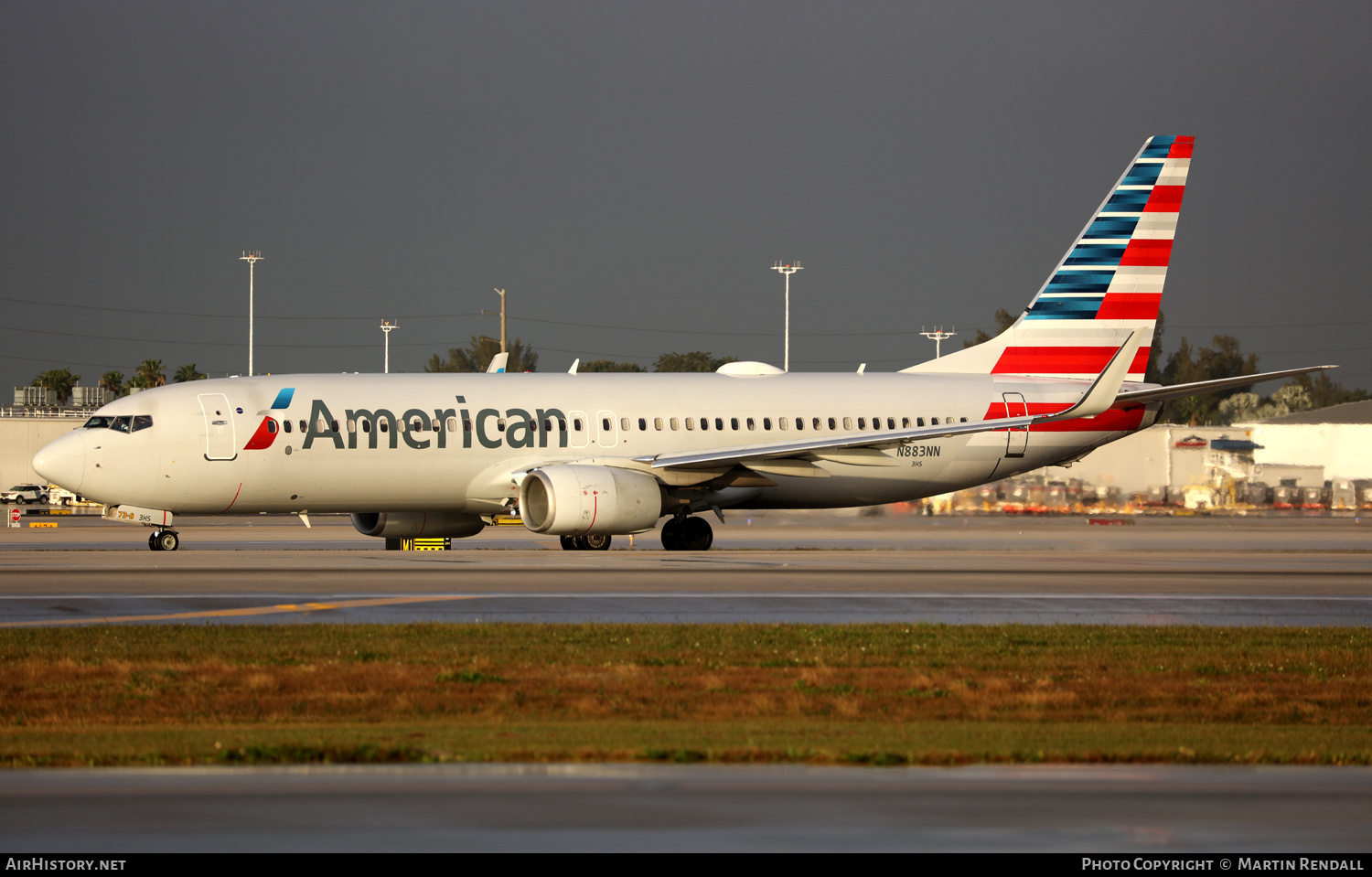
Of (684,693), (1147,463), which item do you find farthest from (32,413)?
(684,693)

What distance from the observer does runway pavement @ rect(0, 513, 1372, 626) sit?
1908 centimetres

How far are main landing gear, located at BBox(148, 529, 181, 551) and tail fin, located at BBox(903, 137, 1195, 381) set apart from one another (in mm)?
19798

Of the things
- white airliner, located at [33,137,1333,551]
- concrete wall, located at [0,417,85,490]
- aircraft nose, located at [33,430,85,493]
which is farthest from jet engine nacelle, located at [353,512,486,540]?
concrete wall, located at [0,417,85,490]

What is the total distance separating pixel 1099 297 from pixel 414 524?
706 inches

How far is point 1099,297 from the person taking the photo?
3803 cm

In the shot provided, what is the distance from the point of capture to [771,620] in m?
18.4

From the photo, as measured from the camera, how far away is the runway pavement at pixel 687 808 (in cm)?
696

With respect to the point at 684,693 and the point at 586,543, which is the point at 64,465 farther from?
the point at 684,693

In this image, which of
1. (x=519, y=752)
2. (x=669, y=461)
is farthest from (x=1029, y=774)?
(x=669, y=461)

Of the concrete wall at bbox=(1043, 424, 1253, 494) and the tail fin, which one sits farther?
the concrete wall at bbox=(1043, 424, 1253, 494)

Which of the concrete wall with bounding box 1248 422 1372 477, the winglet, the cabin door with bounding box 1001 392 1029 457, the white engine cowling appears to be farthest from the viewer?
the concrete wall with bounding box 1248 422 1372 477

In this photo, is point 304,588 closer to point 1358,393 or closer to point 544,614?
point 544,614

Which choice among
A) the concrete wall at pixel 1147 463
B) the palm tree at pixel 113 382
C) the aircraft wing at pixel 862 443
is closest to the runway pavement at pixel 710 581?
the aircraft wing at pixel 862 443

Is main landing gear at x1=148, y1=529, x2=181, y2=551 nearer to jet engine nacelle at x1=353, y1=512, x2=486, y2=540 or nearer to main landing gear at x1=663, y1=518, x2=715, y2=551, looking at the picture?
jet engine nacelle at x1=353, y1=512, x2=486, y2=540
